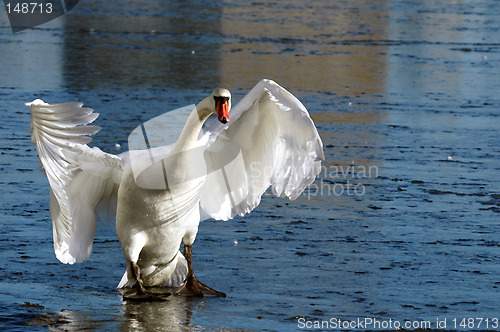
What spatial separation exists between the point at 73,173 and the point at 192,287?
1086mm

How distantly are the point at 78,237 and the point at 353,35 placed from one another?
15.5m

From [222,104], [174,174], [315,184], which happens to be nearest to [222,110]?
[222,104]

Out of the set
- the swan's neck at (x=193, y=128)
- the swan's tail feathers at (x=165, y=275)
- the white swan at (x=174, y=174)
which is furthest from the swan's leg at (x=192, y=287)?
the swan's neck at (x=193, y=128)

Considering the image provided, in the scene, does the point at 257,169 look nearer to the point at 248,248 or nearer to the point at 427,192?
the point at 248,248

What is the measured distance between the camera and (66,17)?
2327 centimetres

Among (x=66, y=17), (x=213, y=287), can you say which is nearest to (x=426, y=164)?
(x=213, y=287)

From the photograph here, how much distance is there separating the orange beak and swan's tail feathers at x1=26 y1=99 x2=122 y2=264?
724 millimetres

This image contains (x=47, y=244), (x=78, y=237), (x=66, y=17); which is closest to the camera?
(x=78, y=237)

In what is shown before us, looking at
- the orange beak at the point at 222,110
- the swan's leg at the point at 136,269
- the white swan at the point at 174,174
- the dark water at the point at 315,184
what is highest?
the orange beak at the point at 222,110

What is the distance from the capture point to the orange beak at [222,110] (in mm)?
6297

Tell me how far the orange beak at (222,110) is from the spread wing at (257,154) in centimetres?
11

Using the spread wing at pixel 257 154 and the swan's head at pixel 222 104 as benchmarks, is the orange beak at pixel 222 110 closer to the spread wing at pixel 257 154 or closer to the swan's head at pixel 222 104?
the swan's head at pixel 222 104

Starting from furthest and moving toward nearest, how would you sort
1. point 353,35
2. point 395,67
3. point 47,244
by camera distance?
1. point 353,35
2. point 395,67
3. point 47,244

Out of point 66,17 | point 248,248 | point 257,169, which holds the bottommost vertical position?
point 66,17
